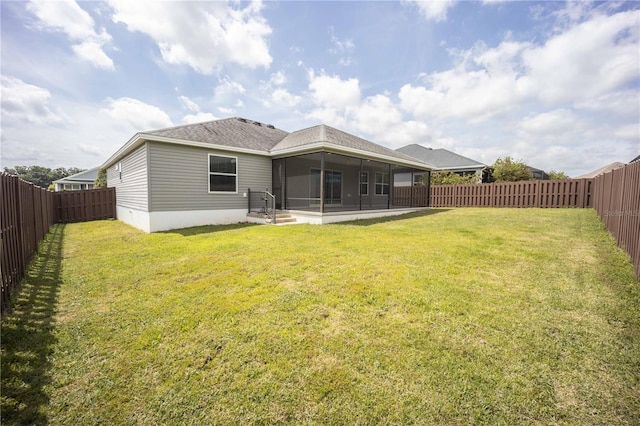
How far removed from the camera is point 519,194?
46.1 feet

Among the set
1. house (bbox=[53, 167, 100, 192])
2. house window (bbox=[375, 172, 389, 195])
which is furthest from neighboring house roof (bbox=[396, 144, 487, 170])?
house (bbox=[53, 167, 100, 192])

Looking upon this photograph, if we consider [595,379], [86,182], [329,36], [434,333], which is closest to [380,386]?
[434,333]

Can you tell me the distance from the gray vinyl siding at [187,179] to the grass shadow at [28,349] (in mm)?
4848

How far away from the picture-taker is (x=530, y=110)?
482 inches

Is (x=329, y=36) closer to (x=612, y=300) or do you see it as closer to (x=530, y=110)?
(x=530, y=110)

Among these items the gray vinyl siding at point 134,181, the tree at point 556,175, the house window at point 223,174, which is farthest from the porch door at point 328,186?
the tree at point 556,175

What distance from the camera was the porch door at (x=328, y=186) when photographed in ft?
43.7

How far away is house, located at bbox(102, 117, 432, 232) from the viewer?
8.87m

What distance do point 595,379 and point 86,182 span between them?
145 ft

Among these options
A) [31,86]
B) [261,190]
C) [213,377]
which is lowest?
[213,377]

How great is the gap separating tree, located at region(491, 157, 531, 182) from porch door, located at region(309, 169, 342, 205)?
13.7m

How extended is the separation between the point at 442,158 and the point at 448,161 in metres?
0.88

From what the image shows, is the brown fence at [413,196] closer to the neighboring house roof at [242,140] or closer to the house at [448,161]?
the neighboring house roof at [242,140]

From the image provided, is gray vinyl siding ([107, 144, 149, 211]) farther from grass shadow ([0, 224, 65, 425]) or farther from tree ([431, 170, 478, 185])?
tree ([431, 170, 478, 185])
